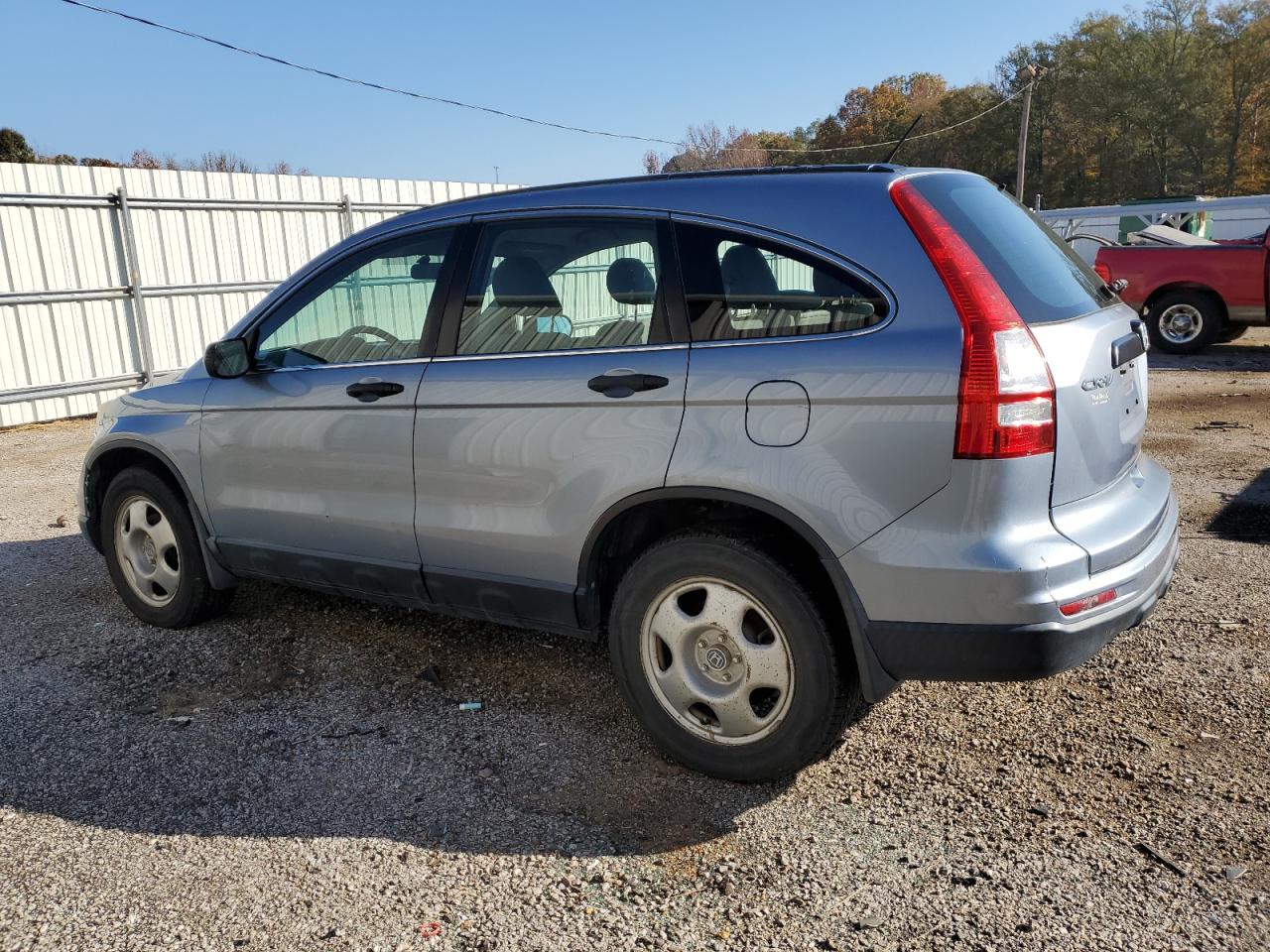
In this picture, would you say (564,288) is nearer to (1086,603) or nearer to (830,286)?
(830,286)

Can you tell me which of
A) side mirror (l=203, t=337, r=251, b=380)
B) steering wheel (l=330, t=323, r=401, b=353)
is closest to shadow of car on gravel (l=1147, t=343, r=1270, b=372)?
steering wheel (l=330, t=323, r=401, b=353)

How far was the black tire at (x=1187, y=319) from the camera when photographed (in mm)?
13336

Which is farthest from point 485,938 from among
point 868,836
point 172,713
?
point 172,713

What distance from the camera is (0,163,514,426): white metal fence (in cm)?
1102

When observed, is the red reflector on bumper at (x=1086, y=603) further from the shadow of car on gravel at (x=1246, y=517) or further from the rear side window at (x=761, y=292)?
the shadow of car on gravel at (x=1246, y=517)

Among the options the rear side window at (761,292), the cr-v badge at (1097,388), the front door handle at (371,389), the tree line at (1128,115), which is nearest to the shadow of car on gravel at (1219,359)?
the cr-v badge at (1097,388)

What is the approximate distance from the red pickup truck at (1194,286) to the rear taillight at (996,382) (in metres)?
11.3

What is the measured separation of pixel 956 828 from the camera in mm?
2977

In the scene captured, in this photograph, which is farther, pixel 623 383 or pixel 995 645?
pixel 623 383

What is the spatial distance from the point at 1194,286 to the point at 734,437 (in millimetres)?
12657

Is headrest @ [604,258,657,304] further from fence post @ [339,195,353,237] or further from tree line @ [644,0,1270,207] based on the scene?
tree line @ [644,0,1270,207]

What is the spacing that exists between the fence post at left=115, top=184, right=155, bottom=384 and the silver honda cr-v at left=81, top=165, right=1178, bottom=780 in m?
8.92

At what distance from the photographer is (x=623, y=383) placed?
10.6ft

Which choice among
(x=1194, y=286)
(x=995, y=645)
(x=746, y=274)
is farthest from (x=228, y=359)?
(x=1194, y=286)
